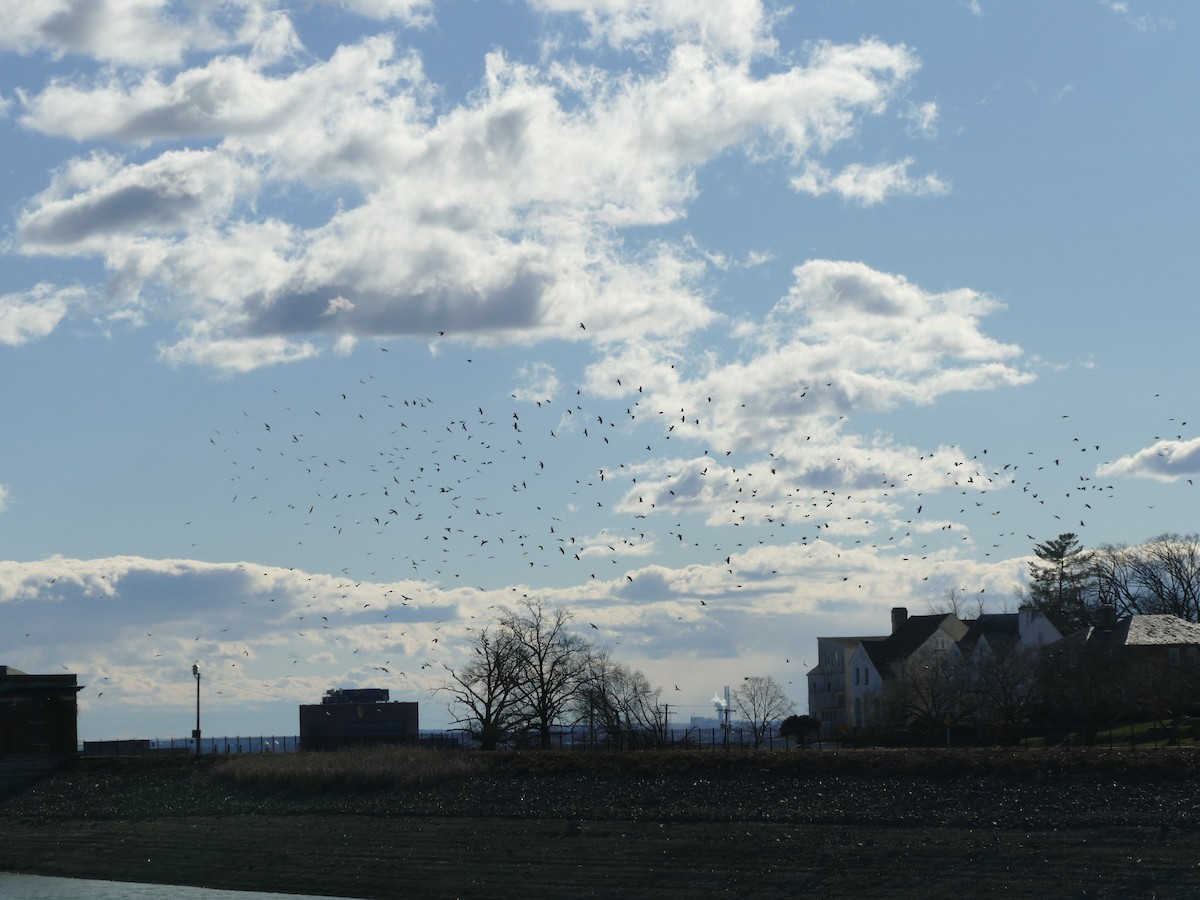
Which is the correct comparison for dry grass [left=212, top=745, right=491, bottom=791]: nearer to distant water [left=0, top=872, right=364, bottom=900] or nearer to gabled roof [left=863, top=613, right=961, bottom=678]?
distant water [left=0, top=872, right=364, bottom=900]

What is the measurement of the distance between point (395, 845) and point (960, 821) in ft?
67.9

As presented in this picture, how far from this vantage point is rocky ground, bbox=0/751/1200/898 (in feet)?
138

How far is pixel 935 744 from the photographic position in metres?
75.3

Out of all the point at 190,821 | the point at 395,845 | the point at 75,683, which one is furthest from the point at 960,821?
the point at 75,683

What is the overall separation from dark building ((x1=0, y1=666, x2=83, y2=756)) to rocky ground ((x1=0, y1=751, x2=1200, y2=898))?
1970cm

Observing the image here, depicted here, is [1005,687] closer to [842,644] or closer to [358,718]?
[842,644]

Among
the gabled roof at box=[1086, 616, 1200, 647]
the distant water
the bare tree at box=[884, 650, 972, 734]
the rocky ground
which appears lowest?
the distant water

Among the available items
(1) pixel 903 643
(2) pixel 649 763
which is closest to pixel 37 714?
(2) pixel 649 763

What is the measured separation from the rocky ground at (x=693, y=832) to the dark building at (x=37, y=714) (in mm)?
19695

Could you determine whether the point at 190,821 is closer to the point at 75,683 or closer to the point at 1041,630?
the point at 75,683

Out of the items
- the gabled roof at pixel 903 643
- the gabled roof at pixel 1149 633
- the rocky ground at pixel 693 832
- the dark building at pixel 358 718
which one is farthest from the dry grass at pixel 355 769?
the dark building at pixel 358 718

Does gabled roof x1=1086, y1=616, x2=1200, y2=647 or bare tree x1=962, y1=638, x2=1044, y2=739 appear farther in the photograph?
gabled roof x1=1086, y1=616, x2=1200, y2=647

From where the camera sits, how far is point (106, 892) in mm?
54625

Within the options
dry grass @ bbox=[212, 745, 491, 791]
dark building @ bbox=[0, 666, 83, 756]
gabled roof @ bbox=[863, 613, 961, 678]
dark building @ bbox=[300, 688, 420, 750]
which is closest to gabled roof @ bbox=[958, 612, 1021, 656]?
gabled roof @ bbox=[863, 613, 961, 678]
